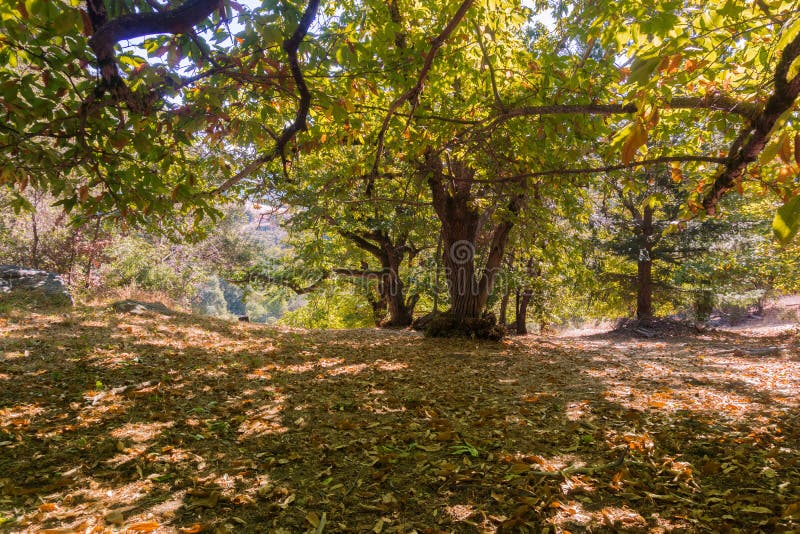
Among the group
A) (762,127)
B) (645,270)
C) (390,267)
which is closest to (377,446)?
(762,127)

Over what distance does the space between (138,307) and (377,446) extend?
6.84m

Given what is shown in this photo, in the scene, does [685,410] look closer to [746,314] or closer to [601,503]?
[601,503]

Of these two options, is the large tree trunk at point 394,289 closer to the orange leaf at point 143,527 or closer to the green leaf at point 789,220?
the orange leaf at point 143,527

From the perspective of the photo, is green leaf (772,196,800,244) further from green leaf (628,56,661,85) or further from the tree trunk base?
the tree trunk base

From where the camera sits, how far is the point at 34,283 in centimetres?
752

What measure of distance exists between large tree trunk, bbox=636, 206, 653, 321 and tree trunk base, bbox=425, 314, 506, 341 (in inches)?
287

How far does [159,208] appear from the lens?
2652 mm

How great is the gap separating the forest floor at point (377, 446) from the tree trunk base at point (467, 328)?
2690 millimetres

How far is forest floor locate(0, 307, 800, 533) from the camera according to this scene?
1.80 meters

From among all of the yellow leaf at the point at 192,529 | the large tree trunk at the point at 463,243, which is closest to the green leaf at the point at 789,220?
the yellow leaf at the point at 192,529

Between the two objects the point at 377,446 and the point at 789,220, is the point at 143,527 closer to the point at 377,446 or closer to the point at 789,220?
the point at 377,446

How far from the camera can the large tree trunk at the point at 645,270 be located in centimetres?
1240

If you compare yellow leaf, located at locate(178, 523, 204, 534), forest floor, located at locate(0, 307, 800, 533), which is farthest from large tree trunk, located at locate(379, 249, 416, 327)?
yellow leaf, located at locate(178, 523, 204, 534)

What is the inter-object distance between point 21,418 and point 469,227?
6.39 meters
